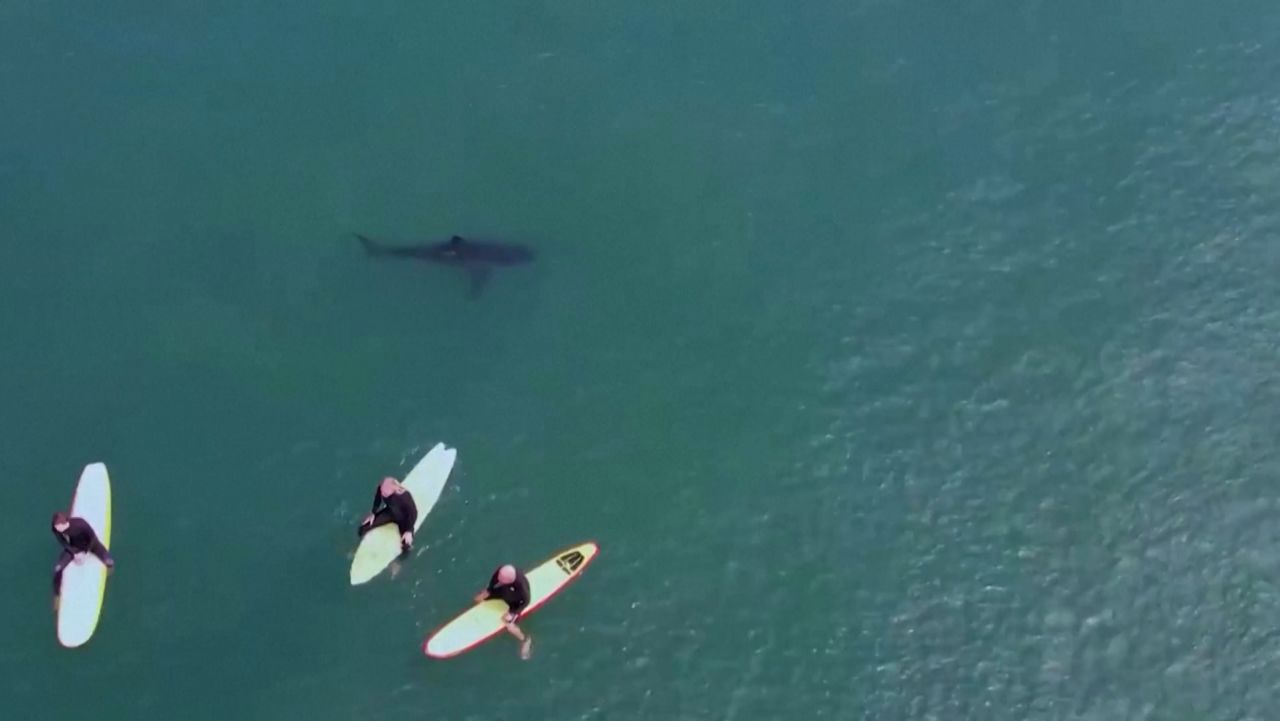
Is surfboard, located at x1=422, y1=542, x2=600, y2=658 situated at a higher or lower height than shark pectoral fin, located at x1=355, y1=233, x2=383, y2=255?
lower

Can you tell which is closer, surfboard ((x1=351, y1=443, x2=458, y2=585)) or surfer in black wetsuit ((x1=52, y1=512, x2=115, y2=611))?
surfer in black wetsuit ((x1=52, y1=512, x2=115, y2=611))

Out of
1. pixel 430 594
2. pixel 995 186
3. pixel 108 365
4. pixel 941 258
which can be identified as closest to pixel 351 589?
pixel 430 594

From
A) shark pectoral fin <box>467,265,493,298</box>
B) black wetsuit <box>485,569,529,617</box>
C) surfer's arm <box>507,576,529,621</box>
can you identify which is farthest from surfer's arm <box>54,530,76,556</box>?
shark pectoral fin <box>467,265,493,298</box>

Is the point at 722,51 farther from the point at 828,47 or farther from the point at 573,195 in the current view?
the point at 573,195

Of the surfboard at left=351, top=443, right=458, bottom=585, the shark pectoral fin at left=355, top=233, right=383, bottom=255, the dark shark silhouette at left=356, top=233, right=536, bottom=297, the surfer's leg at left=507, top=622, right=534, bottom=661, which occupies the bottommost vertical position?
the surfer's leg at left=507, top=622, right=534, bottom=661

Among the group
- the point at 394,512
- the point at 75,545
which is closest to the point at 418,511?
the point at 394,512

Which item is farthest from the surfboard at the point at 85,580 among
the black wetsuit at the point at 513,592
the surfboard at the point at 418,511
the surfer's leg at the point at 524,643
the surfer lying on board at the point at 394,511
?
the surfer's leg at the point at 524,643

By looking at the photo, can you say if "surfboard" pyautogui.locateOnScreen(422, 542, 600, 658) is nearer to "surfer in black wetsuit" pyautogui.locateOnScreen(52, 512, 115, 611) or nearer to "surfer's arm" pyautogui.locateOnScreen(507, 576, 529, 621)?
"surfer's arm" pyautogui.locateOnScreen(507, 576, 529, 621)
